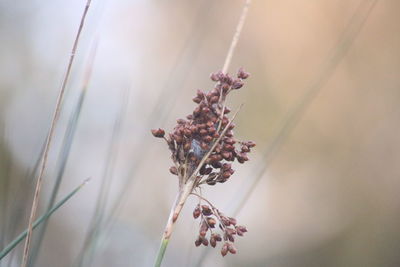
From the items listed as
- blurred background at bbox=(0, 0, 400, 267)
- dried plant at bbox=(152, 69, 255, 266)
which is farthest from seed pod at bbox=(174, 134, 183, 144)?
blurred background at bbox=(0, 0, 400, 267)

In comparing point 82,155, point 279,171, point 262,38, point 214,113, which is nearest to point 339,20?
point 262,38

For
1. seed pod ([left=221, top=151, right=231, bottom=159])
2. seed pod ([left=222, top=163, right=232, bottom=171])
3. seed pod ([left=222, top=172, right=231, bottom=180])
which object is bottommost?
seed pod ([left=222, top=172, right=231, bottom=180])

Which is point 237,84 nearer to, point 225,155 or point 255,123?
point 225,155

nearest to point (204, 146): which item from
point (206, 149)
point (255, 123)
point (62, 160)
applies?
point (206, 149)

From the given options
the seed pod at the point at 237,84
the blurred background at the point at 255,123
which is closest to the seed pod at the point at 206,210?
the seed pod at the point at 237,84

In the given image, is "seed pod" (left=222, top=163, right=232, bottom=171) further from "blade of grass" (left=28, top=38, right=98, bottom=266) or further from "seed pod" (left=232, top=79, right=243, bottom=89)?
"blade of grass" (left=28, top=38, right=98, bottom=266)

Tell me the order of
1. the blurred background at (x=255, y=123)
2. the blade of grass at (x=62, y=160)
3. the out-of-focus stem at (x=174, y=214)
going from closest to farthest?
the out-of-focus stem at (x=174, y=214) < the blade of grass at (x=62, y=160) < the blurred background at (x=255, y=123)

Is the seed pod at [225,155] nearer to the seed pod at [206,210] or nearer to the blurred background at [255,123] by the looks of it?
the seed pod at [206,210]

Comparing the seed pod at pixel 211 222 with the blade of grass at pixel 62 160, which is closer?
the seed pod at pixel 211 222

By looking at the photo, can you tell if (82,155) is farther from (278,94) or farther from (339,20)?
(339,20)
